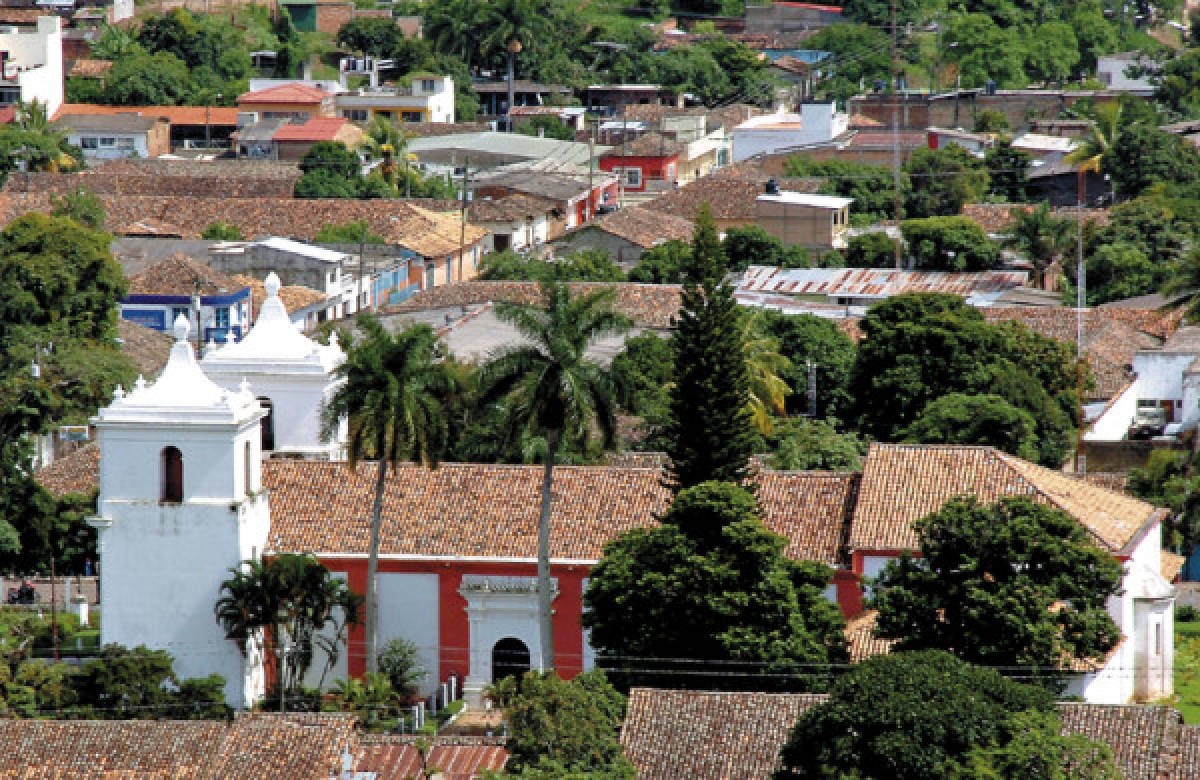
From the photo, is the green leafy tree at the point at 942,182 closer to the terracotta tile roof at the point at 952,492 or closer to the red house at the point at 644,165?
the red house at the point at 644,165

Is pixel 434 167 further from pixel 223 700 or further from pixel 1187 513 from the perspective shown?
pixel 223 700

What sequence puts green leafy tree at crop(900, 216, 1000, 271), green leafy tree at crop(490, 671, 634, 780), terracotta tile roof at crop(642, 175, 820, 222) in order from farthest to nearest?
terracotta tile roof at crop(642, 175, 820, 222) → green leafy tree at crop(900, 216, 1000, 271) → green leafy tree at crop(490, 671, 634, 780)

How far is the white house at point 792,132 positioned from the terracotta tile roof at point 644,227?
53.2 ft

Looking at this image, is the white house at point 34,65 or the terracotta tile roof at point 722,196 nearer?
the terracotta tile roof at point 722,196

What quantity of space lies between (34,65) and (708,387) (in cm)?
6807

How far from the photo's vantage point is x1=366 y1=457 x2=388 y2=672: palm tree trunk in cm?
3928

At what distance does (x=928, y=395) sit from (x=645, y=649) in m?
16.0

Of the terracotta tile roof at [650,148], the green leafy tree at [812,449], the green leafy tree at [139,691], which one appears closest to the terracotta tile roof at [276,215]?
the terracotta tile roof at [650,148]

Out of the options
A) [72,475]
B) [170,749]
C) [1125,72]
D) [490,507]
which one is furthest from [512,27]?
[170,749]

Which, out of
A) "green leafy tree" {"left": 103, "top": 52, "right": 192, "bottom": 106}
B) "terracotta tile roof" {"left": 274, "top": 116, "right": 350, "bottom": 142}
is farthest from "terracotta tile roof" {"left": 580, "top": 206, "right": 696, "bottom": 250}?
"green leafy tree" {"left": 103, "top": 52, "right": 192, "bottom": 106}

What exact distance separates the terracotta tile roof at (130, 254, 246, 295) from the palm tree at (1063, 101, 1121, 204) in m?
31.6

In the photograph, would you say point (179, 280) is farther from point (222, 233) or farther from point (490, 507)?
point (490, 507)

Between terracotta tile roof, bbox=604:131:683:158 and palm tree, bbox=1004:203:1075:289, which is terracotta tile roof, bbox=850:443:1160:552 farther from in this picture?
terracotta tile roof, bbox=604:131:683:158

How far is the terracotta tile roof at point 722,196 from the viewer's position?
263ft
